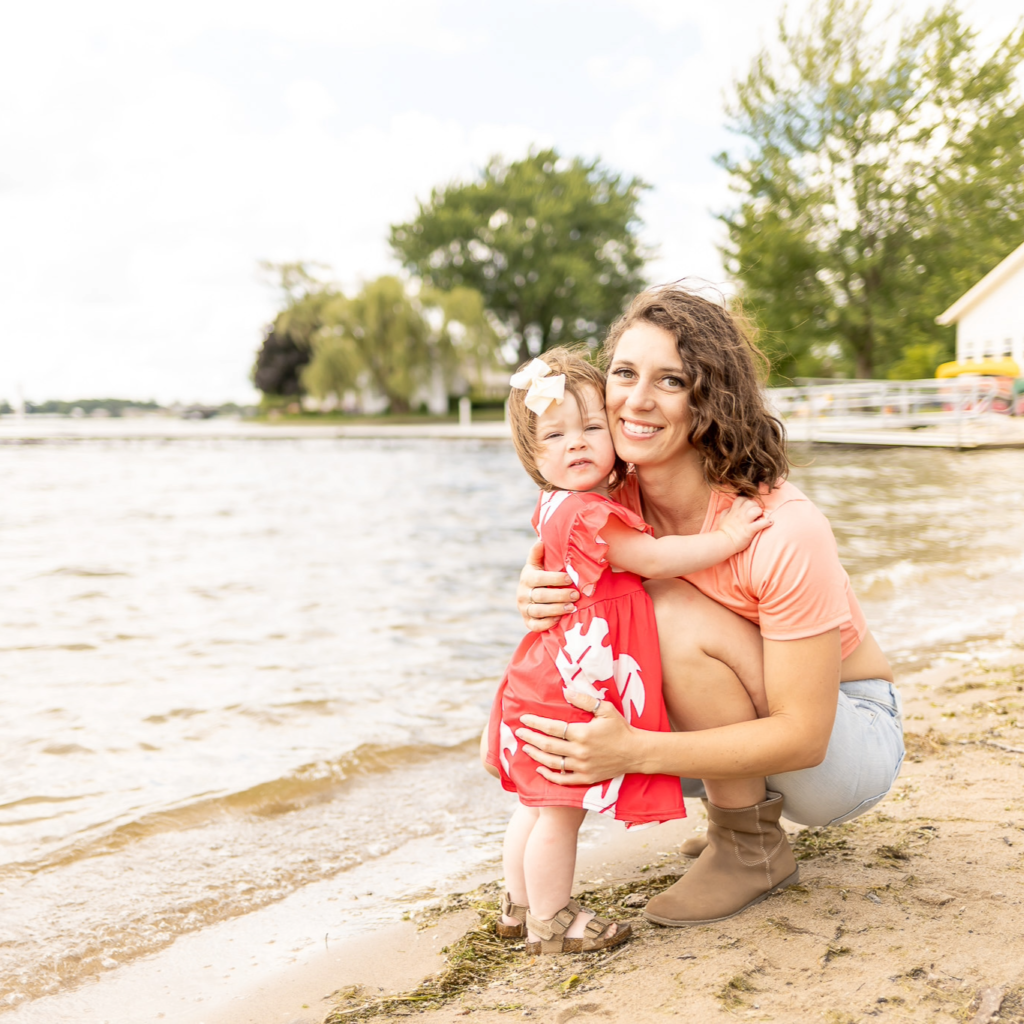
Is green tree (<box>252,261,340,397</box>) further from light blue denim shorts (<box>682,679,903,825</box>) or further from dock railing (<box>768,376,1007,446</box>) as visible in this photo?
light blue denim shorts (<box>682,679,903,825</box>)

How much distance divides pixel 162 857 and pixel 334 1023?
1249 millimetres

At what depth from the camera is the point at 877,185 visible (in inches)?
1034

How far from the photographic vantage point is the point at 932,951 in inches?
60.9

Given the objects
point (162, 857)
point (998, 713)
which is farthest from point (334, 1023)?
point (998, 713)

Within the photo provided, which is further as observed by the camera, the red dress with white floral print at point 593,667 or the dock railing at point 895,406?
the dock railing at point 895,406

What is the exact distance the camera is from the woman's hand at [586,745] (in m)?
1.67

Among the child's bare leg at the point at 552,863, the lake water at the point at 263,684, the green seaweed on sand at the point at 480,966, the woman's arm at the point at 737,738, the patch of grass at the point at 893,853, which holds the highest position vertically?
the woman's arm at the point at 737,738

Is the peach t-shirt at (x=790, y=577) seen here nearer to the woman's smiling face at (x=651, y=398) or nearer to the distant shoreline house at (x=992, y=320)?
the woman's smiling face at (x=651, y=398)

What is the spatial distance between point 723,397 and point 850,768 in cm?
77

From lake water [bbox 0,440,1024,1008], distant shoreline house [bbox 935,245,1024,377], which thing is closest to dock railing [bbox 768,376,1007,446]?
distant shoreline house [bbox 935,245,1024,377]

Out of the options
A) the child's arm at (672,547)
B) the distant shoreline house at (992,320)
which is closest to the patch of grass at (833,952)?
the child's arm at (672,547)

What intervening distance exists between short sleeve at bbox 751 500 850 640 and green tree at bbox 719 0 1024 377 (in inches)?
972

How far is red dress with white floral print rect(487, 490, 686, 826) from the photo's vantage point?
1733mm

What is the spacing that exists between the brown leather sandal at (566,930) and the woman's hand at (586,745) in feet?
0.98
